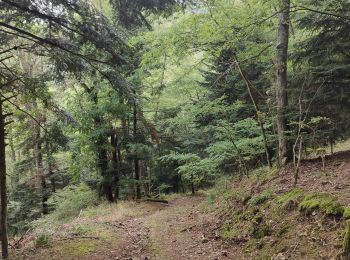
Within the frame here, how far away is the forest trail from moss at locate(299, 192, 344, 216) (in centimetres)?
176

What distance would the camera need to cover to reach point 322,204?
19.3 feet

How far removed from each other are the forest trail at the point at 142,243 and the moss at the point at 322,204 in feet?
5.77

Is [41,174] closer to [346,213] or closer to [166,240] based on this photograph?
[166,240]

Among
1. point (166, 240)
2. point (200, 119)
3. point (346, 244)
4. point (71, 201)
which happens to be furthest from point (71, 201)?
point (346, 244)

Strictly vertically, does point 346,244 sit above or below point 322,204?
below

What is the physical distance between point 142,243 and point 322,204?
14.8 ft

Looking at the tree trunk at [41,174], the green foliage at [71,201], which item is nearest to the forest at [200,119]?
the green foliage at [71,201]

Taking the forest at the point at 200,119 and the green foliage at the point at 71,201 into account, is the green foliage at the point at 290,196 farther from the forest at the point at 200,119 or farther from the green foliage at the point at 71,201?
the green foliage at the point at 71,201

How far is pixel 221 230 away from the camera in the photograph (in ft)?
27.4

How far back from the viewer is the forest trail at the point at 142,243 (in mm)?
7320

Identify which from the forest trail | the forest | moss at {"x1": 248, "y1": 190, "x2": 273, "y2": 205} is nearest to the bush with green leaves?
the forest

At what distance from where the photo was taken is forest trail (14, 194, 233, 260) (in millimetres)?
7320

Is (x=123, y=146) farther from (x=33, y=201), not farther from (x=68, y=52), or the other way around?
(x=68, y=52)

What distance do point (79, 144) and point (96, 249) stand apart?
936 centimetres
